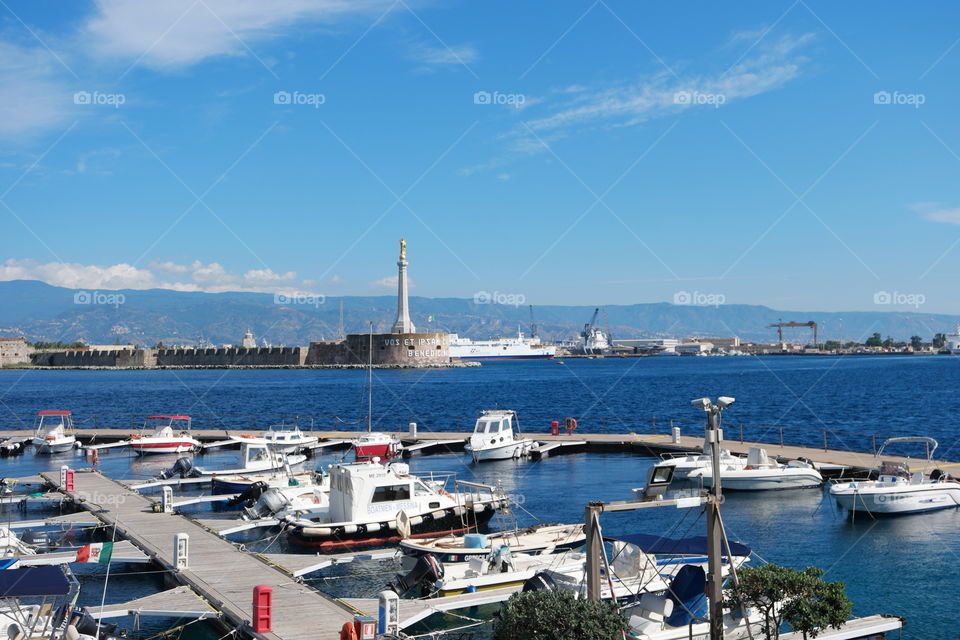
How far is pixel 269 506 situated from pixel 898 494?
22.5 meters

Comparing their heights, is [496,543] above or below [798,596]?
below

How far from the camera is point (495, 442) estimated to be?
154ft

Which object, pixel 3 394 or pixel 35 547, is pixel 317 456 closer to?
pixel 35 547

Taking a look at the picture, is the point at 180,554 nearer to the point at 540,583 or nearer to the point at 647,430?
the point at 540,583

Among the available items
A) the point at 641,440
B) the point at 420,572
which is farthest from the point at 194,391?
the point at 420,572

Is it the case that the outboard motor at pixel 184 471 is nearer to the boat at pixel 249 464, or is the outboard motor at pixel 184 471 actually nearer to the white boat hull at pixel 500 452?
the boat at pixel 249 464

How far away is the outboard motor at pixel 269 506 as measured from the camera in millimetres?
29719

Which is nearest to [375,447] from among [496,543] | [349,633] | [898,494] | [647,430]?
[496,543]

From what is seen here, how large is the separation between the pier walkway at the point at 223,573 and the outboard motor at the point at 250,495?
14.0 feet

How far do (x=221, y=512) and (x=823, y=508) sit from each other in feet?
78.6

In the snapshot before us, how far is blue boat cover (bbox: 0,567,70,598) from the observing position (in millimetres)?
13816

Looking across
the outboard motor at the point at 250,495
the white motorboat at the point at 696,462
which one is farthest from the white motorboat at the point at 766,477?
the outboard motor at the point at 250,495

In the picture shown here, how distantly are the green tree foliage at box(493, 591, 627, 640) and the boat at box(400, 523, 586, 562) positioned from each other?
9.71 meters

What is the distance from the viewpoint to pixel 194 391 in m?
132
